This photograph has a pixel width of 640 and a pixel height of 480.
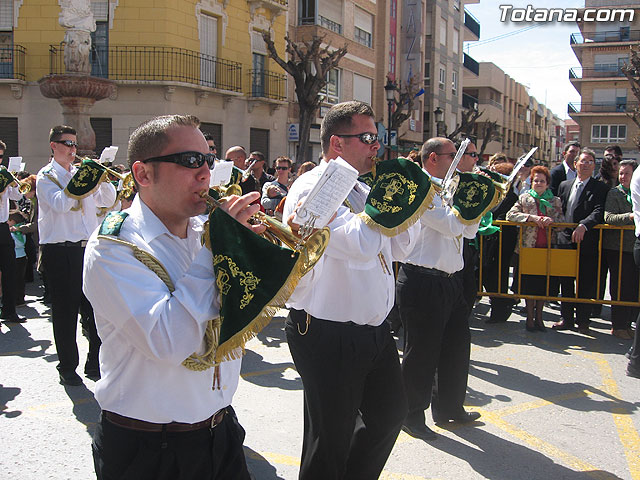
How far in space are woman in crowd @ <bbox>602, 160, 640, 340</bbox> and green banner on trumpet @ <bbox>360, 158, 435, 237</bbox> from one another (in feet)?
16.9

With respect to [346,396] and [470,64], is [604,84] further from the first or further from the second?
[346,396]

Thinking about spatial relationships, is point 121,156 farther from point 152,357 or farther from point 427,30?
point 427,30

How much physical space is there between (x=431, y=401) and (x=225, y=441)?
281cm

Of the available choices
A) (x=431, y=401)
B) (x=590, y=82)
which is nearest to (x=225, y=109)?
(x=431, y=401)

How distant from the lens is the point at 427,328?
4.25 metres

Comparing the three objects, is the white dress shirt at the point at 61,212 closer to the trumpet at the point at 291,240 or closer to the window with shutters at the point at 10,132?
the trumpet at the point at 291,240

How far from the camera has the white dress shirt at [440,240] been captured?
4105 mm

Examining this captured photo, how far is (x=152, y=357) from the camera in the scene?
1.85 metres

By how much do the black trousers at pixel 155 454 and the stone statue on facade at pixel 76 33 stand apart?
15.0 m

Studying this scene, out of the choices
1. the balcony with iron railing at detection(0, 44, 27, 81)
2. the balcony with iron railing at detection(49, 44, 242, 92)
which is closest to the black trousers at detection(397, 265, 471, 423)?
the balcony with iron railing at detection(49, 44, 242, 92)

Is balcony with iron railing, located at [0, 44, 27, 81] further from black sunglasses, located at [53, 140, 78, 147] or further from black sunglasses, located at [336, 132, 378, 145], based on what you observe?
black sunglasses, located at [336, 132, 378, 145]

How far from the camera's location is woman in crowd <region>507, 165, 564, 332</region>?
7789mm

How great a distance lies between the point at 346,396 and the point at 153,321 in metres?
1.39

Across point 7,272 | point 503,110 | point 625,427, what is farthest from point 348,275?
point 503,110
